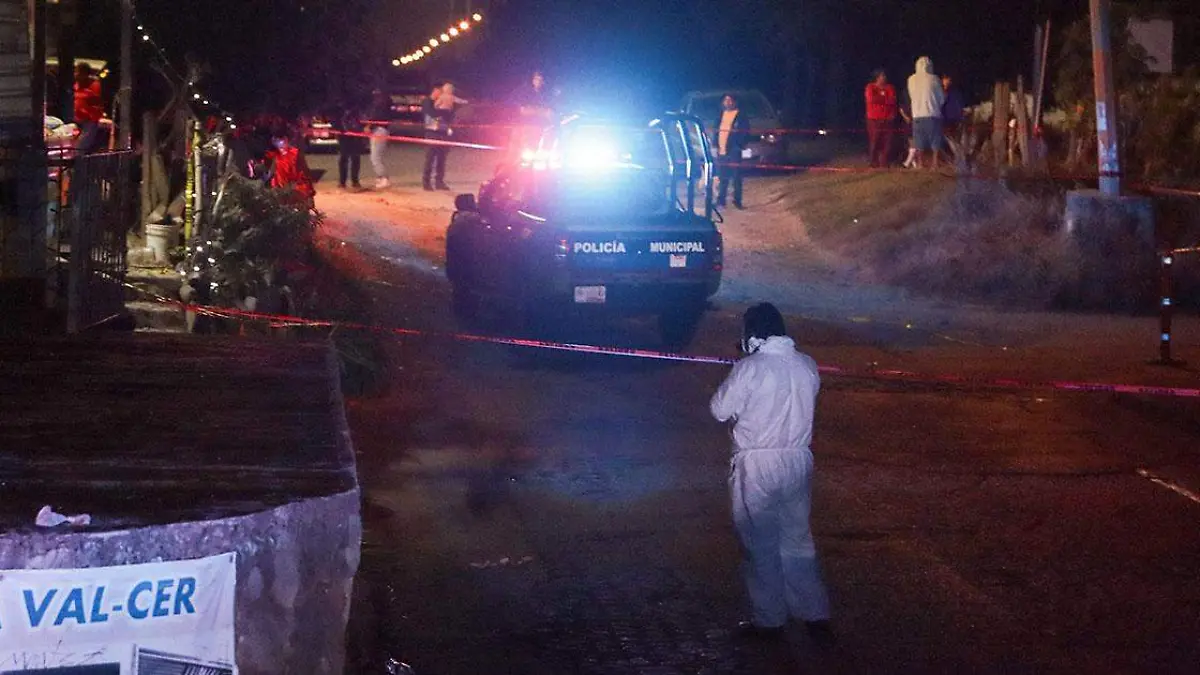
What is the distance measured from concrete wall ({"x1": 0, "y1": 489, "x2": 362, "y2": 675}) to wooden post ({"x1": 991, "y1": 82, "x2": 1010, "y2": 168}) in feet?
60.5

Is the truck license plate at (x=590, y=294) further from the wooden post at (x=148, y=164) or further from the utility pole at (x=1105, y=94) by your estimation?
the utility pole at (x=1105, y=94)

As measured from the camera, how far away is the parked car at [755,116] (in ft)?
82.7

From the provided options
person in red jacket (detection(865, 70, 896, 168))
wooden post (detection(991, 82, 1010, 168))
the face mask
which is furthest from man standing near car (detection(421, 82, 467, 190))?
the face mask

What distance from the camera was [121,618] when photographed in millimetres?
4176

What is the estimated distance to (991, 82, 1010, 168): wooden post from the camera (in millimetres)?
21938

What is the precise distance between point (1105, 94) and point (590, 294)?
6883mm

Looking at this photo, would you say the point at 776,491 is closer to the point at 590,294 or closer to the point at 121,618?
the point at 121,618

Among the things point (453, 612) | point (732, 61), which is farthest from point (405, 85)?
point (453, 612)

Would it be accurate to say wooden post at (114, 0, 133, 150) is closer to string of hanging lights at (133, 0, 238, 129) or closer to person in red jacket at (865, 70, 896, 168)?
string of hanging lights at (133, 0, 238, 129)

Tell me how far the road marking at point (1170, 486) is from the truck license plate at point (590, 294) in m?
4.90

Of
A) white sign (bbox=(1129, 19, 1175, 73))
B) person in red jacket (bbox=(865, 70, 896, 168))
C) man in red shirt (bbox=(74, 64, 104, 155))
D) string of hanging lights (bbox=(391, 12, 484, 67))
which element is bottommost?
man in red shirt (bbox=(74, 64, 104, 155))

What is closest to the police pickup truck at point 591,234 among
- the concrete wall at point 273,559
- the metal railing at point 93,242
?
the metal railing at point 93,242

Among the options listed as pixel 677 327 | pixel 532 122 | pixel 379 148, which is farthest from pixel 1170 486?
pixel 379 148

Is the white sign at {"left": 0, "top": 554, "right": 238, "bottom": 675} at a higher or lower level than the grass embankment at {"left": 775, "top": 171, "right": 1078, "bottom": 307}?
lower
